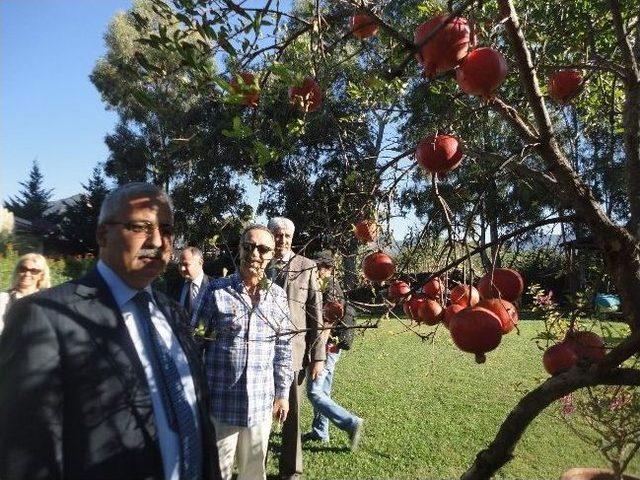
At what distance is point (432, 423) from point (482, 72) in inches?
186

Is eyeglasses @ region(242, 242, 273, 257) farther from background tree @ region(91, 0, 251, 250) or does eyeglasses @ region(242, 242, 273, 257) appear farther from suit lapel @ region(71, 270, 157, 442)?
suit lapel @ region(71, 270, 157, 442)

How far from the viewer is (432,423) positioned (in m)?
5.41

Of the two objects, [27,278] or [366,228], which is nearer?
[366,228]

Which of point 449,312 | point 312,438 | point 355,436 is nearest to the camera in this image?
point 449,312

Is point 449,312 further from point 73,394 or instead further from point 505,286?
point 73,394

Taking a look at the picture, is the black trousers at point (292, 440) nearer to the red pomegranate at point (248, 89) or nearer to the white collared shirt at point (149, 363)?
the white collared shirt at point (149, 363)

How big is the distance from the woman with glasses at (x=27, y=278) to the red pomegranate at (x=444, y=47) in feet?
10.9

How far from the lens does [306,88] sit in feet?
5.48

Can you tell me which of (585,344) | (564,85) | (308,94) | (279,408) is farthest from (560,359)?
(279,408)

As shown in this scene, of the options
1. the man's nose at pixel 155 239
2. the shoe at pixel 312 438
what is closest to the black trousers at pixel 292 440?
the shoe at pixel 312 438

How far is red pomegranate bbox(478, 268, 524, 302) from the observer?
165 cm

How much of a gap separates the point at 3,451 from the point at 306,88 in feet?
4.08

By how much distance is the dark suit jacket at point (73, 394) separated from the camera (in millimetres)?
1315

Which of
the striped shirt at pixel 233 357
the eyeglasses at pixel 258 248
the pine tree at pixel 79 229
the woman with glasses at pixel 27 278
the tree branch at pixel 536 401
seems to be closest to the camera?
the tree branch at pixel 536 401
